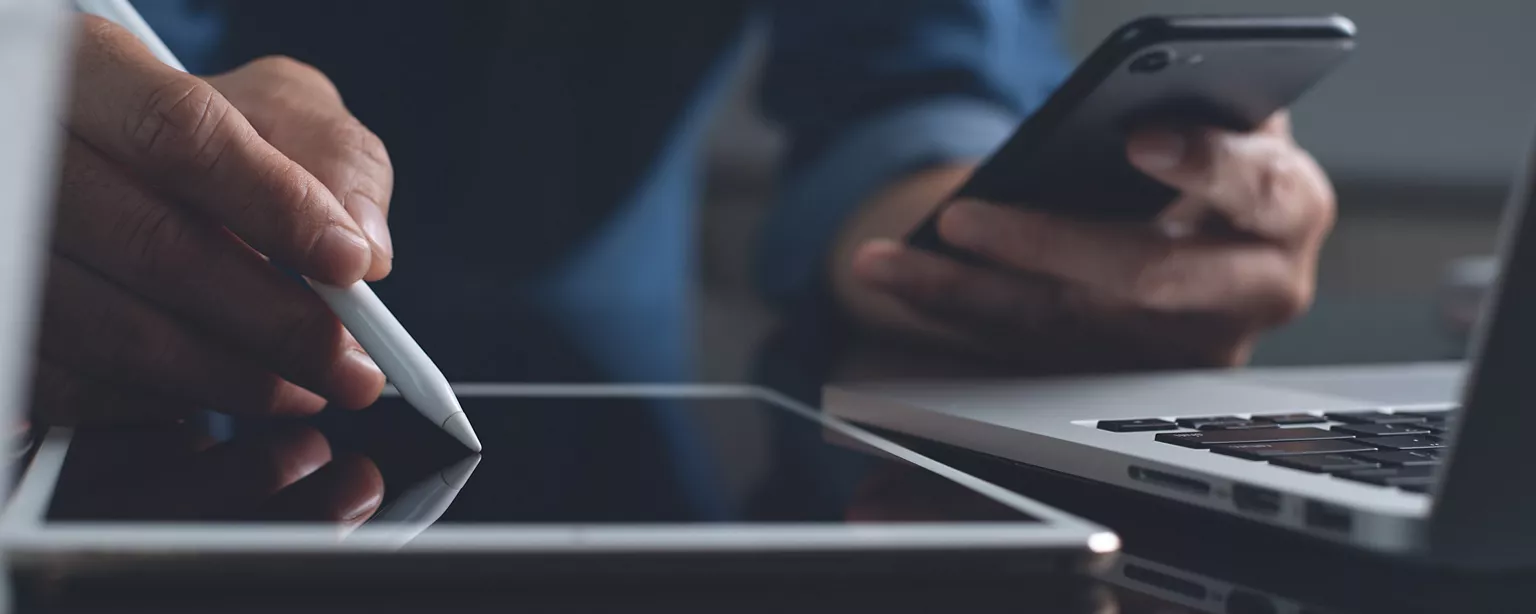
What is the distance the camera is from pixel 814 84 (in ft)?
2.87

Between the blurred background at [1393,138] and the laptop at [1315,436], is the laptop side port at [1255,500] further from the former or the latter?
the blurred background at [1393,138]

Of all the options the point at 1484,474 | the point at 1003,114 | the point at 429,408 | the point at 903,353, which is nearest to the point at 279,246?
the point at 429,408

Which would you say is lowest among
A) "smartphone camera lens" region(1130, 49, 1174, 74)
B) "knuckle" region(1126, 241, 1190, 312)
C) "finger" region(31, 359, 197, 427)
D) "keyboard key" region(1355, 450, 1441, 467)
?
"finger" region(31, 359, 197, 427)

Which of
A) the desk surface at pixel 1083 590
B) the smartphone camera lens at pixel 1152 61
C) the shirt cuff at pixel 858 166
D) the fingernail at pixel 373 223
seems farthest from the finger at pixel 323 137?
the shirt cuff at pixel 858 166

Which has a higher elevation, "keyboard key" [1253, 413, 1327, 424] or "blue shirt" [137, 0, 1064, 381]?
"blue shirt" [137, 0, 1064, 381]

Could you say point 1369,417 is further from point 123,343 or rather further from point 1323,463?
point 123,343

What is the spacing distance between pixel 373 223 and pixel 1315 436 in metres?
0.21

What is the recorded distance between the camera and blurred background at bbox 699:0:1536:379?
1.76m

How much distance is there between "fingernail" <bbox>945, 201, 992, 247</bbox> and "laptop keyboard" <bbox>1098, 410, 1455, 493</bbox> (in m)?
0.19

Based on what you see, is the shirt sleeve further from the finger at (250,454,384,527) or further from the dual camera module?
the finger at (250,454,384,527)

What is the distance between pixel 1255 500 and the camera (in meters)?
0.20

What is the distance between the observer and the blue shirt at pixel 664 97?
0.78m

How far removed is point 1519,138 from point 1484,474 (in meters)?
1.99

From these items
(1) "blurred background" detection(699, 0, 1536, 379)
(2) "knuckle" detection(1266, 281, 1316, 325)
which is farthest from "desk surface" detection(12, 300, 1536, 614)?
(1) "blurred background" detection(699, 0, 1536, 379)
